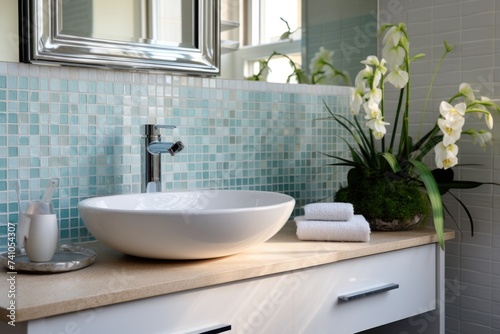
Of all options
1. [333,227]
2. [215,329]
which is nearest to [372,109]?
[333,227]

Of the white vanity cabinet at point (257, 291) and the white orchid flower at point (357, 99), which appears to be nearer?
the white vanity cabinet at point (257, 291)

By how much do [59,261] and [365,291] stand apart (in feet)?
2.53

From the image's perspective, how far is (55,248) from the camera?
55.0 inches

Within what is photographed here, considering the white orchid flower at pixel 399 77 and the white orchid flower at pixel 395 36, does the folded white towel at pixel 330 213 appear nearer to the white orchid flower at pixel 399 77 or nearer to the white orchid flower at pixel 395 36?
the white orchid flower at pixel 399 77

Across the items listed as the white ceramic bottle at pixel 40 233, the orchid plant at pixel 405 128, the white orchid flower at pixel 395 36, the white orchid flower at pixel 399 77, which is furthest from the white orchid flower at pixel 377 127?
the white ceramic bottle at pixel 40 233

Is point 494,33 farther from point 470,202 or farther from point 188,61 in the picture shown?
point 188,61

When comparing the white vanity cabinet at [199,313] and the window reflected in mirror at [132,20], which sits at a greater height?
the window reflected in mirror at [132,20]

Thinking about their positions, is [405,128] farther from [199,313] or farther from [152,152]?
[199,313]

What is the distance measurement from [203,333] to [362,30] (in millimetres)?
1411

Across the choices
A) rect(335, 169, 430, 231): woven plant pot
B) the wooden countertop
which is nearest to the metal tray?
the wooden countertop

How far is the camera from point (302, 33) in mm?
2211

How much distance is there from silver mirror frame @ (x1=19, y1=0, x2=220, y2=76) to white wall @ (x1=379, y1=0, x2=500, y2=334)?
772mm

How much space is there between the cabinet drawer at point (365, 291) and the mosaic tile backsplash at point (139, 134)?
1.62 feet

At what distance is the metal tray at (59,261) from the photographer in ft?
4.36
